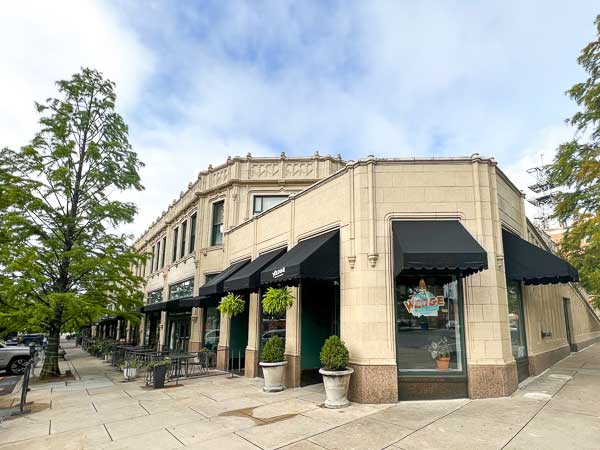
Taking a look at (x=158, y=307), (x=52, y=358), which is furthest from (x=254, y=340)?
(x=52, y=358)

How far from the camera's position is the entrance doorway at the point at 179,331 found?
20.5m

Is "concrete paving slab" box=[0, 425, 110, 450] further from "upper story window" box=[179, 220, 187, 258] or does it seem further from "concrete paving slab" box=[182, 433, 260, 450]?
"upper story window" box=[179, 220, 187, 258]

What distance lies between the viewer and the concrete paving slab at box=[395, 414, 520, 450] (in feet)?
18.9

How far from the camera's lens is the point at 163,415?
8250 millimetres

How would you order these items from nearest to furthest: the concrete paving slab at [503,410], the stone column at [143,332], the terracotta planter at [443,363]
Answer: the concrete paving slab at [503,410] < the terracotta planter at [443,363] < the stone column at [143,332]

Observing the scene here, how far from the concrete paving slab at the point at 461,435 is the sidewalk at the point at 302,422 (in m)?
0.02

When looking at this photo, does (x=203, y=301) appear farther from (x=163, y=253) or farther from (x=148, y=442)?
(x=163, y=253)

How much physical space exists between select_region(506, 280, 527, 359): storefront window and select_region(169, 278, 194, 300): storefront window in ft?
49.5

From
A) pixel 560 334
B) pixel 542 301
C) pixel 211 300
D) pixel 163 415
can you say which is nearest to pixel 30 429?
pixel 163 415

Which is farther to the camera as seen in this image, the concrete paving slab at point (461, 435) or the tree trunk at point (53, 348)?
the tree trunk at point (53, 348)

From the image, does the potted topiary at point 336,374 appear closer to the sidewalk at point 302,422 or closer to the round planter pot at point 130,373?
the sidewalk at point 302,422

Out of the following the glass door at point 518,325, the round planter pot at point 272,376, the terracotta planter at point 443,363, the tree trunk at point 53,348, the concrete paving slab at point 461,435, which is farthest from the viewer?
the tree trunk at point 53,348

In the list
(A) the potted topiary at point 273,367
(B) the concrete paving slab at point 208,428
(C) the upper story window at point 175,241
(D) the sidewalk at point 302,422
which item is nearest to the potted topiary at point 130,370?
(D) the sidewalk at point 302,422

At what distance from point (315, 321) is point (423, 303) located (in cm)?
385
